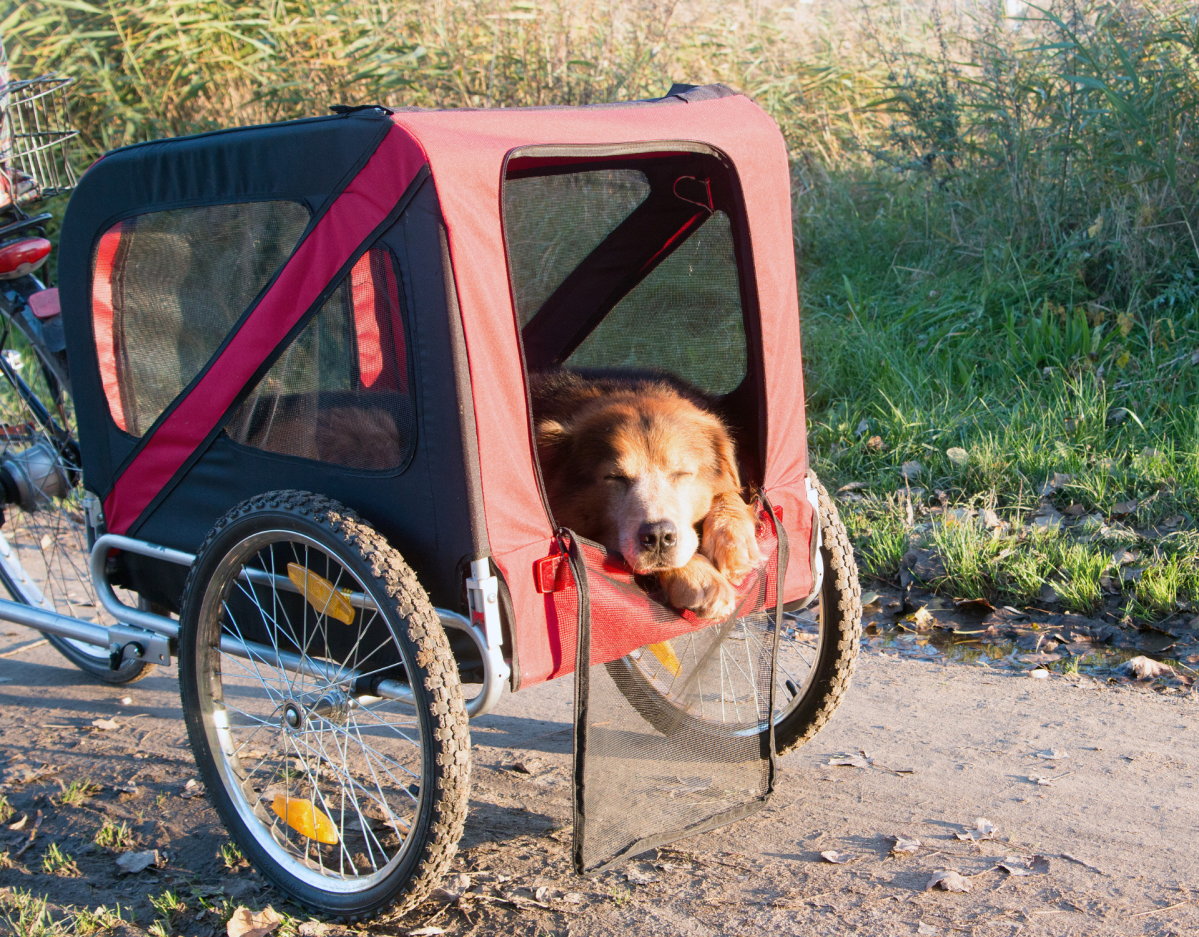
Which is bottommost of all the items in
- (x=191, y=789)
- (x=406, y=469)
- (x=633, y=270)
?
(x=191, y=789)

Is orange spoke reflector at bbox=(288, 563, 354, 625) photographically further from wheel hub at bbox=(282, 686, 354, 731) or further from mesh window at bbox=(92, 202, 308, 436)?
mesh window at bbox=(92, 202, 308, 436)

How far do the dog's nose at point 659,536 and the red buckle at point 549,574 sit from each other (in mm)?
371

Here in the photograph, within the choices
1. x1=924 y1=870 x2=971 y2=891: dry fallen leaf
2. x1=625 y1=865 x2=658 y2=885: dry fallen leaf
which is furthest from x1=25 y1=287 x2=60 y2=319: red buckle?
x1=924 y1=870 x2=971 y2=891: dry fallen leaf

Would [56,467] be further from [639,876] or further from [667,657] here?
[639,876]

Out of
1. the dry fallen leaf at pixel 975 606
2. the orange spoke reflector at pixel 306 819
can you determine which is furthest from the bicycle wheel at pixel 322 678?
the dry fallen leaf at pixel 975 606

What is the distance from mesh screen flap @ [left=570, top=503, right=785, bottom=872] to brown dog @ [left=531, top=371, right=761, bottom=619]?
14 centimetres

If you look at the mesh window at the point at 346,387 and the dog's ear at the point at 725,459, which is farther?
the dog's ear at the point at 725,459

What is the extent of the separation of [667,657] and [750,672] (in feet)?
0.76

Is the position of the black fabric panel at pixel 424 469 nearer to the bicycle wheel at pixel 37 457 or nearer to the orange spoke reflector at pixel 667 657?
the orange spoke reflector at pixel 667 657

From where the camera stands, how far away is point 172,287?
2725 mm

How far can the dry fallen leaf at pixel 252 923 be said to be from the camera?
236cm

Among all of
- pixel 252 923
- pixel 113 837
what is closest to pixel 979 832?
pixel 252 923

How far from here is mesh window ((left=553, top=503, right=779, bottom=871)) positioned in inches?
95.0

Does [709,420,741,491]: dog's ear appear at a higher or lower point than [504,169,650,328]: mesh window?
lower
